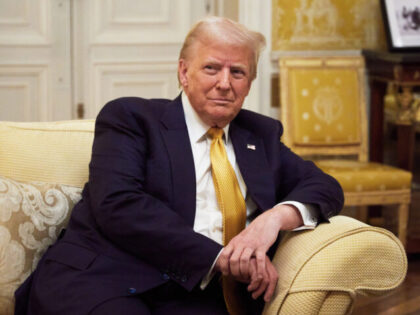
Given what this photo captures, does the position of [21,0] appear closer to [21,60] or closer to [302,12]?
[21,60]

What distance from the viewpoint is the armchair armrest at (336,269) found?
1694 millimetres

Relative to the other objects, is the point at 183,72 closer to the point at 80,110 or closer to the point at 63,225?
the point at 63,225

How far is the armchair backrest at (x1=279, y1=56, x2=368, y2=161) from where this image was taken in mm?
4027

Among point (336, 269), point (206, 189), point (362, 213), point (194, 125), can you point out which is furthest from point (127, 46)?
point (336, 269)

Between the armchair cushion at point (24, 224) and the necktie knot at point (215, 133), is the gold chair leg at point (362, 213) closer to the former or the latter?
the necktie knot at point (215, 133)

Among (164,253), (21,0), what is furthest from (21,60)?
(164,253)

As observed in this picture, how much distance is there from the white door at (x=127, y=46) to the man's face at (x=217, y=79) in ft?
8.31

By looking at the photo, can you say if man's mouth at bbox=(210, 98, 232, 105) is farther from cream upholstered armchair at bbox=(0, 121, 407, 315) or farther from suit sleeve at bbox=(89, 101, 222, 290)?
cream upholstered armchair at bbox=(0, 121, 407, 315)

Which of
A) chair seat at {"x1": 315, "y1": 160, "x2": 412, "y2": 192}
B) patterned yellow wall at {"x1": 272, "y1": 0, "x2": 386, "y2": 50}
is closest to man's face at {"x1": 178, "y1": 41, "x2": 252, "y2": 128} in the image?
chair seat at {"x1": 315, "y1": 160, "x2": 412, "y2": 192}

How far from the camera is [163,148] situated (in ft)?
6.33

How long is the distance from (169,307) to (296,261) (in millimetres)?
348

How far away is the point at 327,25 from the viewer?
4.30m

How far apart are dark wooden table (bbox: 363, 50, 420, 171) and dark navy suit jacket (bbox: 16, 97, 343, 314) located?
6.42 feet

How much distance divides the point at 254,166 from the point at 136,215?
16.0 inches
